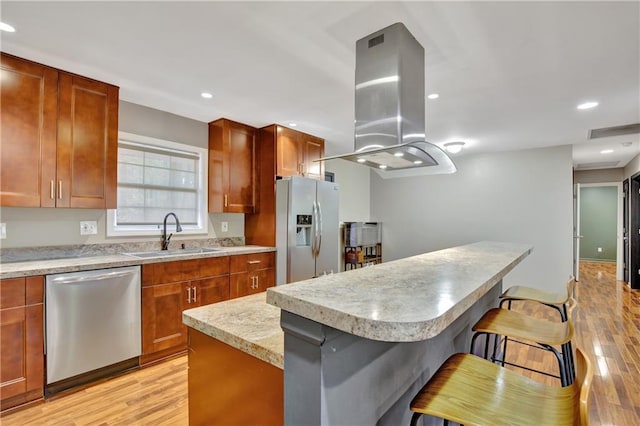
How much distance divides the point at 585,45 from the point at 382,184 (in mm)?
4404

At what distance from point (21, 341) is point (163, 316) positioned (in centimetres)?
90

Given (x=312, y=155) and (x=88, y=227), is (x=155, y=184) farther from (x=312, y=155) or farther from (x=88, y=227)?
(x=312, y=155)

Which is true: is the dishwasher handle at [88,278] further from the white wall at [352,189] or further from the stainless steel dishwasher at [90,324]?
the white wall at [352,189]

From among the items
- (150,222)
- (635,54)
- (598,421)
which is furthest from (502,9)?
(150,222)

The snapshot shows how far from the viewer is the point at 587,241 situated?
8.93 meters

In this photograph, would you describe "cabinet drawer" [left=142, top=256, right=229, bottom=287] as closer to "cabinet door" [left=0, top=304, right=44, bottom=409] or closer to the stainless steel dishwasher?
the stainless steel dishwasher

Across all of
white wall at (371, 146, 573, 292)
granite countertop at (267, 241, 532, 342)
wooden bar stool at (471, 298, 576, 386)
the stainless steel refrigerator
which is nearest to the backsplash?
the stainless steel refrigerator

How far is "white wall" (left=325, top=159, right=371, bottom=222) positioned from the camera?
5781mm

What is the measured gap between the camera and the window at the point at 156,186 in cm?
308

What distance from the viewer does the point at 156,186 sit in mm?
3334

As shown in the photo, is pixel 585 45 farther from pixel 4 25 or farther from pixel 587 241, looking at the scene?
pixel 587 241

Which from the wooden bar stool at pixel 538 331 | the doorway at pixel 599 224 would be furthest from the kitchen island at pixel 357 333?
the doorway at pixel 599 224

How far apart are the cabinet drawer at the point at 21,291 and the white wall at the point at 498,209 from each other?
206 inches

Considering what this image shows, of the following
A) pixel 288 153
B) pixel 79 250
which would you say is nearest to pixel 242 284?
pixel 79 250
